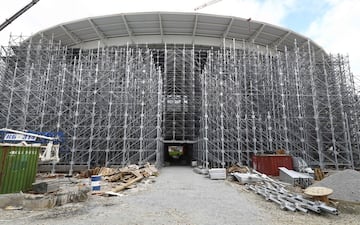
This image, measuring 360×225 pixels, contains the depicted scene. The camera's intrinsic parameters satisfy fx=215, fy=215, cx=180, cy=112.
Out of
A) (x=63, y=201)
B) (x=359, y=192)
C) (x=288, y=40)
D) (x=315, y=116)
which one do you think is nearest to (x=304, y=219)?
(x=359, y=192)

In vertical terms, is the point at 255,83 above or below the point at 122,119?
above

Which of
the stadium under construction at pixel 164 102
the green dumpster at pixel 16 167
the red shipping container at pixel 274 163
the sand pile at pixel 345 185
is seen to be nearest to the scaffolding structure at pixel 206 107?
the stadium under construction at pixel 164 102

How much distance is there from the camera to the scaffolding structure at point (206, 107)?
581 inches


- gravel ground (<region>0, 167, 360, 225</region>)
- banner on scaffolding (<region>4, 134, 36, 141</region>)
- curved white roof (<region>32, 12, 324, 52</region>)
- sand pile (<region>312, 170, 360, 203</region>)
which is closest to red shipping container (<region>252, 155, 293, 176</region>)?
sand pile (<region>312, 170, 360, 203</region>)

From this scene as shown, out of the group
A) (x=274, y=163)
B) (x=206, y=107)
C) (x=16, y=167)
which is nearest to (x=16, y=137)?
(x=16, y=167)

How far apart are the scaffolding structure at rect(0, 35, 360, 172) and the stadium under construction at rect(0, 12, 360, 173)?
8cm

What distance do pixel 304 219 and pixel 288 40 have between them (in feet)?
68.2

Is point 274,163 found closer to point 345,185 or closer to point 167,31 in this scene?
point 345,185

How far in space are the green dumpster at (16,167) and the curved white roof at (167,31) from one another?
14222 millimetres

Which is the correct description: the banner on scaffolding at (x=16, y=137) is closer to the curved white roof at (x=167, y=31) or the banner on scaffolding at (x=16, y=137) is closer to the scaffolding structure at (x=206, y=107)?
the scaffolding structure at (x=206, y=107)

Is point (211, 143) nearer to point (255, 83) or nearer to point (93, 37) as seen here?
point (255, 83)

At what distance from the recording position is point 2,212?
520 cm

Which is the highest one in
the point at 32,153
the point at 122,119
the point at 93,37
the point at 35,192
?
the point at 93,37

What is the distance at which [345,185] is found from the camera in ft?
21.4
